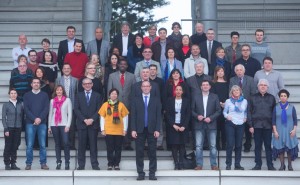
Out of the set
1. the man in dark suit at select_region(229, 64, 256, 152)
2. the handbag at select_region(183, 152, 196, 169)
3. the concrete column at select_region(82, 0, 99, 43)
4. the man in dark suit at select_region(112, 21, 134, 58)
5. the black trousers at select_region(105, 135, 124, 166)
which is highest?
the concrete column at select_region(82, 0, 99, 43)

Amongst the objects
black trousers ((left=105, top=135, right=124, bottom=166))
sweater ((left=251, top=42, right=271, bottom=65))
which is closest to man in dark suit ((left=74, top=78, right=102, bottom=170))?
black trousers ((left=105, top=135, right=124, bottom=166))

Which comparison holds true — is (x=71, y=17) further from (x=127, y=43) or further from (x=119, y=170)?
(x=119, y=170)

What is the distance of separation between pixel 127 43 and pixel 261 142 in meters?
3.84

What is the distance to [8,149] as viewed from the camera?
59.7 feet

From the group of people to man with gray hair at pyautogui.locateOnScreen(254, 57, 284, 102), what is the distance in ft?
0.07

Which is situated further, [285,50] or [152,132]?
[285,50]

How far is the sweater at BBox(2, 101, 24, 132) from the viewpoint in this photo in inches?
716

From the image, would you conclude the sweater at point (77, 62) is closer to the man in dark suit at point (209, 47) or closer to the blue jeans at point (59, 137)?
the blue jeans at point (59, 137)

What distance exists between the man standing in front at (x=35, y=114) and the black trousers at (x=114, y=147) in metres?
1.27

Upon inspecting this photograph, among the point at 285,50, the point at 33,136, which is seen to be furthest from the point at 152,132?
the point at 285,50

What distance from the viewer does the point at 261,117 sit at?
18094 millimetres

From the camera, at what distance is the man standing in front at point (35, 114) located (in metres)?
18.2

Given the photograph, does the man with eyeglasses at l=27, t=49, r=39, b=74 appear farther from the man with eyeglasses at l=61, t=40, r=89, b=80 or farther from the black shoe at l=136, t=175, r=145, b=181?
the black shoe at l=136, t=175, r=145, b=181

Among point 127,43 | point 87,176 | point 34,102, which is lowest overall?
point 87,176
